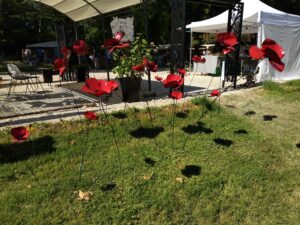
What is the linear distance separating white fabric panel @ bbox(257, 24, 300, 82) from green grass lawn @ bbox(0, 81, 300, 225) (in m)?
5.98

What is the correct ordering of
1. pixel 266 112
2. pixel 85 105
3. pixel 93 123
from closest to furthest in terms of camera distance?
pixel 93 123 → pixel 266 112 → pixel 85 105

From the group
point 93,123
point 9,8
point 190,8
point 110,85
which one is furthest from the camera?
point 9,8

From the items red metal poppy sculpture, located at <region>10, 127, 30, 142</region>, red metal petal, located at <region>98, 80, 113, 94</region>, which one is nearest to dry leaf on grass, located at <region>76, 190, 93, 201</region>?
red metal poppy sculpture, located at <region>10, 127, 30, 142</region>

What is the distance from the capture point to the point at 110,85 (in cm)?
268

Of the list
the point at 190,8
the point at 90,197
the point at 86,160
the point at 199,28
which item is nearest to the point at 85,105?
the point at 86,160

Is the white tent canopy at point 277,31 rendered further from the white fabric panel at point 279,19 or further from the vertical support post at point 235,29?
the vertical support post at point 235,29

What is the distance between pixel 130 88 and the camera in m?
6.53

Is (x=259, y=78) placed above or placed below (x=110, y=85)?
below

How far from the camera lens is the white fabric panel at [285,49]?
10578 millimetres

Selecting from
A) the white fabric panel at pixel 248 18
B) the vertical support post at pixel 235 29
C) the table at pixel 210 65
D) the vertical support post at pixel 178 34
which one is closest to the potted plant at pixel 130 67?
the vertical support post at pixel 178 34

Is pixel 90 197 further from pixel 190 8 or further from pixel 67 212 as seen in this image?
pixel 190 8

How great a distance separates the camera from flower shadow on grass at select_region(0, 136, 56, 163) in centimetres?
369

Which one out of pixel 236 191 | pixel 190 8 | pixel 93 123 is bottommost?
pixel 236 191

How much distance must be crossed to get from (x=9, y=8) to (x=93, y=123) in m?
35.5
